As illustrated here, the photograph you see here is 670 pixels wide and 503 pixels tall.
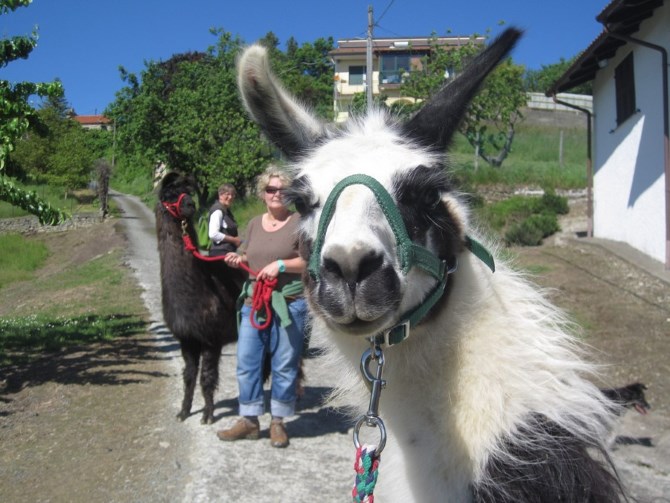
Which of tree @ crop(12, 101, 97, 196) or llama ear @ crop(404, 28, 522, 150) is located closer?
llama ear @ crop(404, 28, 522, 150)

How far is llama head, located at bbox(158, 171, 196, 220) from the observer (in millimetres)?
5844

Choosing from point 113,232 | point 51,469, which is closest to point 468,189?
point 51,469

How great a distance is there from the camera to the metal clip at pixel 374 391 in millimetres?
1848

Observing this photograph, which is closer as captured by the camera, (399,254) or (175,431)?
(399,254)

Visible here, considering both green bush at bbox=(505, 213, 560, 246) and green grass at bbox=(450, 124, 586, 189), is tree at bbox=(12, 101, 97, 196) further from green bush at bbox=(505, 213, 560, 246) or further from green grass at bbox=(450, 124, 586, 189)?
green bush at bbox=(505, 213, 560, 246)

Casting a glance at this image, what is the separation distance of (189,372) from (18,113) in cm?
338

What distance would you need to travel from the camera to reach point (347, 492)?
4.23 meters

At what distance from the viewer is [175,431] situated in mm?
5328

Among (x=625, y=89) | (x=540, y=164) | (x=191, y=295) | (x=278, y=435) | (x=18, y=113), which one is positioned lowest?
(x=278, y=435)

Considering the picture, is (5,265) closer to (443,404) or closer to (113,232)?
(113,232)

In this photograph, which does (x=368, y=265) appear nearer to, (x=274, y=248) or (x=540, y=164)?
(x=274, y=248)

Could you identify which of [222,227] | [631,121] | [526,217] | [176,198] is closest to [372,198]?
[176,198]

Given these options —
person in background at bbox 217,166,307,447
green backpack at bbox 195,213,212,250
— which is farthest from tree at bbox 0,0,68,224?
person in background at bbox 217,166,307,447

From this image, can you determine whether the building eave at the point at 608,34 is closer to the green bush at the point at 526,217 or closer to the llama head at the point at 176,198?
the green bush at the point at 526,217
